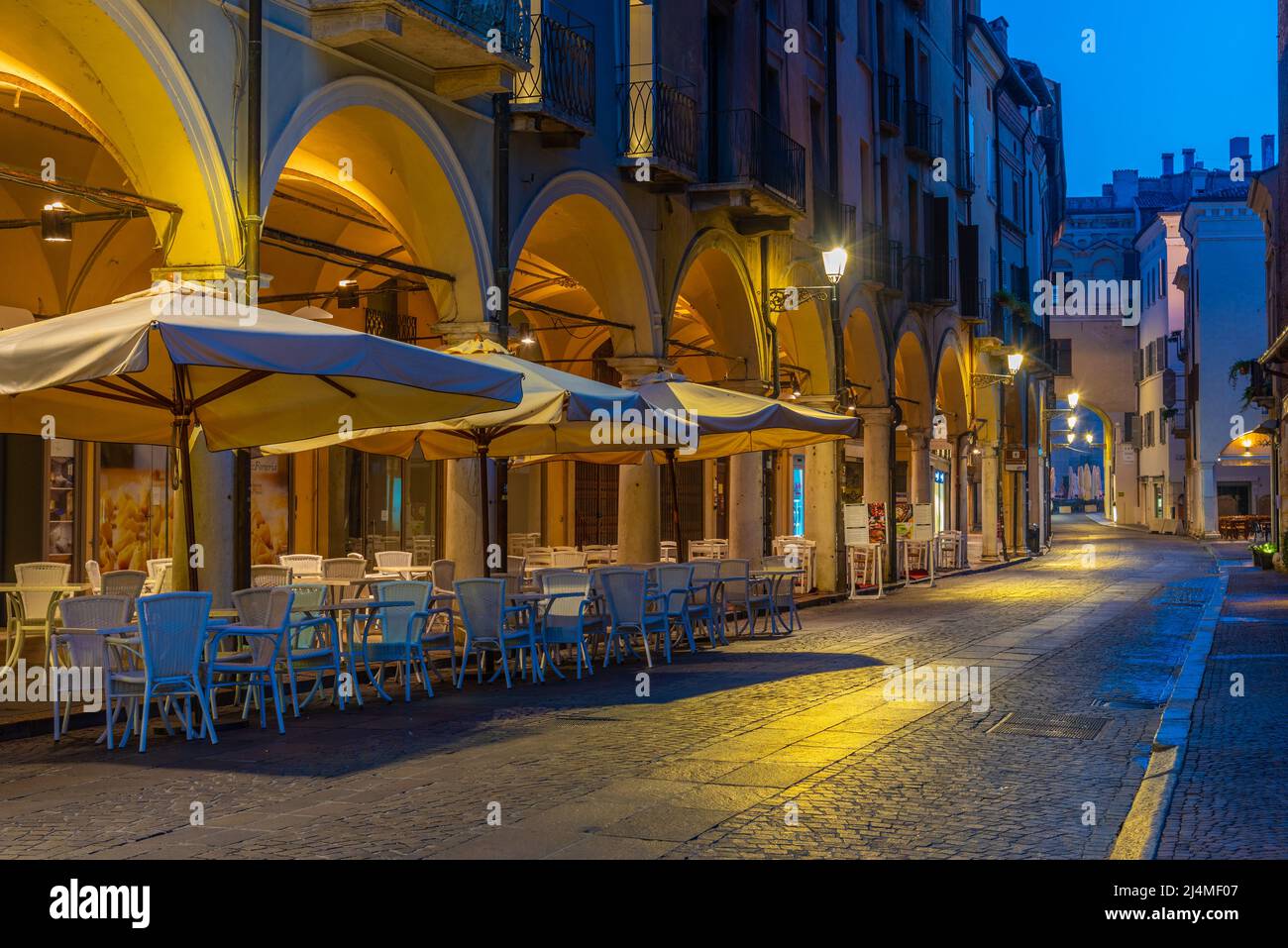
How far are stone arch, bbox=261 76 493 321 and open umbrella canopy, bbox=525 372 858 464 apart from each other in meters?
2.21

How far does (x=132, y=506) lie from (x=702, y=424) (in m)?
8.32

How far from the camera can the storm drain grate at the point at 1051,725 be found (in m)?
10.2

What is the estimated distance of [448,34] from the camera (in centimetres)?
1426

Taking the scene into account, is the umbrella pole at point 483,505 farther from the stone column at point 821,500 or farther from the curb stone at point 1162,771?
the stone column at point 821,500

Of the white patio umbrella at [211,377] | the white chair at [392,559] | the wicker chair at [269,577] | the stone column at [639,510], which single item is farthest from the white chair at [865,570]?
the white patio umbrella at [211,377]

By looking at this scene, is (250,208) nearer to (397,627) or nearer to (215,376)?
(215,376)

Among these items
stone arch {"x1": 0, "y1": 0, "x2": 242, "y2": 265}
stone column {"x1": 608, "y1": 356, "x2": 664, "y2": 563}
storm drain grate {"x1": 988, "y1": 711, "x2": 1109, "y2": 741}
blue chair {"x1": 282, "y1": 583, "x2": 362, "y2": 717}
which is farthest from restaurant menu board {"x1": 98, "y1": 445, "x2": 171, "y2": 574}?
storm drain grate {"x1": 988, "y1": 711, "x2": 1109, "y2": 741}

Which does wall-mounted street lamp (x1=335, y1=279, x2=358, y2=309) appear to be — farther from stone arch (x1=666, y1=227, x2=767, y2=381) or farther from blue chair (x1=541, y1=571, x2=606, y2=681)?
blue chair (x1=541, y1=571, x2=606, y2=681)

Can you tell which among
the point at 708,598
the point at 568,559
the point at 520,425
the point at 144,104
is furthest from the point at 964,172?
the point at 144,104

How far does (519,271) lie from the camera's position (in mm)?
23969
